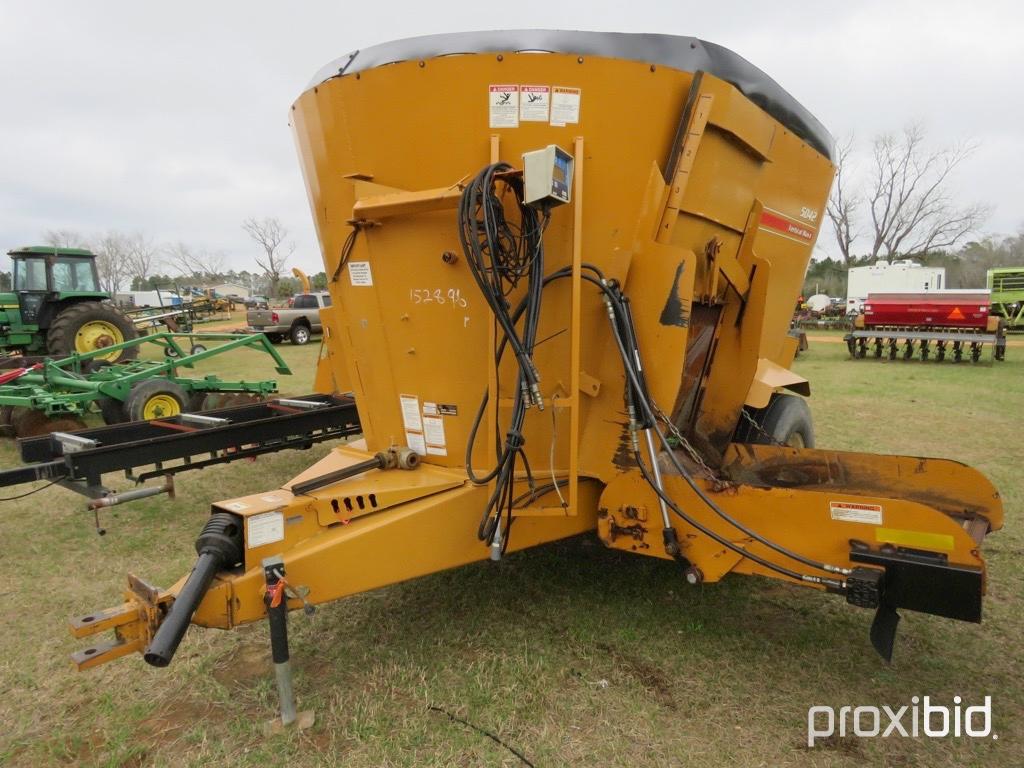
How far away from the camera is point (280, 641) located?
230cm

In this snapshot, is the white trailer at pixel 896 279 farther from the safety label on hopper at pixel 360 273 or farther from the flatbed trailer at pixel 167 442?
the safety label on hopper at pixel 360 273

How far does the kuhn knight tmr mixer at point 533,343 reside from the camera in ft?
7.72

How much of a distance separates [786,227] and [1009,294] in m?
23.8

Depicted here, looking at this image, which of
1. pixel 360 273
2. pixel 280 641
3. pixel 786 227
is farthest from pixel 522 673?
pixel 786 227

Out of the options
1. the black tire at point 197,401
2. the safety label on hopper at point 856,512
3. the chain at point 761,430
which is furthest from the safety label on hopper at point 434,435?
the black tire at point 197,401

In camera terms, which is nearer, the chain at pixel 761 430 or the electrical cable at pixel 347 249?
the electrical cable at pixel 347 249

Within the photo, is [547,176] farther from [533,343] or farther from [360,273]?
[360,273]

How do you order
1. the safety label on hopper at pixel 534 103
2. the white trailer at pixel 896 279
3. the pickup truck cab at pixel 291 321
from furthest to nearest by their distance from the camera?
1. the white trailer at pixel 896 279
2. the pickup truck cab at pixel 291 321
3. the safety label on hopper at pixel 534 103

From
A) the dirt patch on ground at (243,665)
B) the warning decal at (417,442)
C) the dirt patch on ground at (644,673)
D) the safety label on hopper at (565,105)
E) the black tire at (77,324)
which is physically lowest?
the dirt patch on ground at (644,673)

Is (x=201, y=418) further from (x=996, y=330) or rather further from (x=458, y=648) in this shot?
(x=996, y=330)

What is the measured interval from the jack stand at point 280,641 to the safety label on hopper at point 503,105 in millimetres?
1894

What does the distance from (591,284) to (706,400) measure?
49.6 inches

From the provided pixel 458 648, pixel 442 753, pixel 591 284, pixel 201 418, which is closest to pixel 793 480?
pixel 591 284

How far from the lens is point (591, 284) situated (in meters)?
2.68
